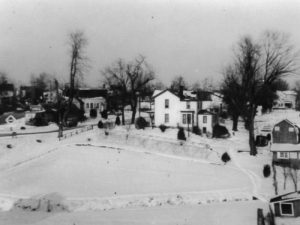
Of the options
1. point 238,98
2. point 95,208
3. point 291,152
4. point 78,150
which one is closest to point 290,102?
point 238,98

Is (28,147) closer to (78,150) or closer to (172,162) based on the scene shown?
(78,150)

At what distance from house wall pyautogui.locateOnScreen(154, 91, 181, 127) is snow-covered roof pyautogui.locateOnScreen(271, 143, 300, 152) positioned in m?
13.9

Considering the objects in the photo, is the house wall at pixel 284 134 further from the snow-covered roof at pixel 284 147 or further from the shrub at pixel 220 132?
the shrub at pixel 220 132

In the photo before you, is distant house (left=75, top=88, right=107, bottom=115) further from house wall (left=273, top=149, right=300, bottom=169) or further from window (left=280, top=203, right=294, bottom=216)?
window (left=280, top=203, right=294, bottom=216)

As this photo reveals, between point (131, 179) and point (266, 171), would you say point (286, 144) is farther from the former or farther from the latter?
point (131, 179)

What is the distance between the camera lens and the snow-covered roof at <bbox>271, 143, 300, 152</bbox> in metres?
39.1

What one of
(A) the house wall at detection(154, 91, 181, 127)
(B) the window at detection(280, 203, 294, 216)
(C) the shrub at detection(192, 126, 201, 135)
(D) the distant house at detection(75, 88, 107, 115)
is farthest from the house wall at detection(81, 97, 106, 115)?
(B) the window at detection(280, 203, 294, 216)

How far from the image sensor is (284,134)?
1686 inches

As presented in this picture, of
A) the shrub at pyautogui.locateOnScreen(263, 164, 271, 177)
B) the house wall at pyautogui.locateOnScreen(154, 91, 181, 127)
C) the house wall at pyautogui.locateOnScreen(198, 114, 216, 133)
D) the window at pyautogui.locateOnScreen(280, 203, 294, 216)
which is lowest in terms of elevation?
the window at pyautogui.locateOnScreen(280, 203, 294, 216)

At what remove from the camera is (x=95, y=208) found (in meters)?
30.7

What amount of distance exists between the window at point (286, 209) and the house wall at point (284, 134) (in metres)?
16.3

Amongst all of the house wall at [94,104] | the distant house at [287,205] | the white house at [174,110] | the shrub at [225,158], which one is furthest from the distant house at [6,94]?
the distant house at [287,205]

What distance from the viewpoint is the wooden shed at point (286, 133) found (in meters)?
42.4

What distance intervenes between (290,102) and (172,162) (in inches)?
2236
